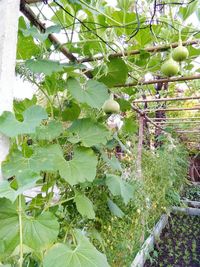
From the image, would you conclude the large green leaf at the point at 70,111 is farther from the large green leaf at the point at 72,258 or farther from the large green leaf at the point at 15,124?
the large green leaf at the point at 72,258

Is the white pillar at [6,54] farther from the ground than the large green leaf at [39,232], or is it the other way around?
the white pillar at [6,54]

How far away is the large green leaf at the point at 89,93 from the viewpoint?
92 cm

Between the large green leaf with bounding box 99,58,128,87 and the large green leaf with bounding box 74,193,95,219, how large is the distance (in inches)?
18.9

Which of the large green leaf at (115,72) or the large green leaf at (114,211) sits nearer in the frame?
the large green leaf at (115,72)

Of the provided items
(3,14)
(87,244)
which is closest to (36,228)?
(87,244)

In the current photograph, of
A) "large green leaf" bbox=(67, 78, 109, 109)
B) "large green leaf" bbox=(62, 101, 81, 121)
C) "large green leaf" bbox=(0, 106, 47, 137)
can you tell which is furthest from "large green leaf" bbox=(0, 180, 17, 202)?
"large green leaf" bbox=(62, 101, 81, 121)

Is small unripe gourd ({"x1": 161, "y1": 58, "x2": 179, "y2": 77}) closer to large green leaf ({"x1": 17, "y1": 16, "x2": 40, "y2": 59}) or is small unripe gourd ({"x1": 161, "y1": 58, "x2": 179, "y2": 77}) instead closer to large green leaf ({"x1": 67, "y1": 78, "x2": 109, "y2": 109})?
large green leaf ({"x1": 67, "y1": 78, "x2": 109, "y2": 109})

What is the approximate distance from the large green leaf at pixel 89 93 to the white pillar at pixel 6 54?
0.26 metres

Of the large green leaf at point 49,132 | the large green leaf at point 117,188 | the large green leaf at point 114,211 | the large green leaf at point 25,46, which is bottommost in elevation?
the large green leaf at point 114,211

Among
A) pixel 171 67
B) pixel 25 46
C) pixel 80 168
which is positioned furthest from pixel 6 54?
pixel 171 67

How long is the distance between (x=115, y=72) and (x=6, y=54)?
0.51 meters

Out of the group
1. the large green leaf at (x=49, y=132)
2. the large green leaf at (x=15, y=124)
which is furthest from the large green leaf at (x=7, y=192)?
the large green leaf at (x=49, y=132)

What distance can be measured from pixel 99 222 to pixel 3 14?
3.18ft

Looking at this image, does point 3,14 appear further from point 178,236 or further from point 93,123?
point 178,236
